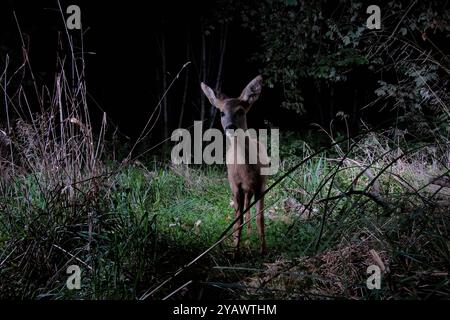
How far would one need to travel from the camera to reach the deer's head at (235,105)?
4309mm

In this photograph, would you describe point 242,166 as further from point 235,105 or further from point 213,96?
point 213,96

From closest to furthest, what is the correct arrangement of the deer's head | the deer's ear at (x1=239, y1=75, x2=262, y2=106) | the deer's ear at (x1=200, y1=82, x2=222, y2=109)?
the deer's head → the deer's ear at (x1=239, y1=75, x2=262, y2=106) → the deer's ear at (x1=200, y1=82, x2=222, y2=109)

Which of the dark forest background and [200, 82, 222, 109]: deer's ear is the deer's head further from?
the dark forest background

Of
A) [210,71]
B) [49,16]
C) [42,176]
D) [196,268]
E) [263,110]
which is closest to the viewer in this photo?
[196,268]

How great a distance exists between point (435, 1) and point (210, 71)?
5359mm

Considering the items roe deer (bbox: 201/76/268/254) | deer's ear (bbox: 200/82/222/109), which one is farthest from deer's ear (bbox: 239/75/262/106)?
deer's ear (bbox: 200/82/222/109)

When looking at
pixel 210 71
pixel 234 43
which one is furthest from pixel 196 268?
pixel 234 43

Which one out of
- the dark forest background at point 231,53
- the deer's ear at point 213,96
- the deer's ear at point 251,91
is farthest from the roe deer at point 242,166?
the dark forest background at point 231,53

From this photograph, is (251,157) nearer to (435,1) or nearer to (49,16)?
(435,1)

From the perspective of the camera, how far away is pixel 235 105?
4410mm

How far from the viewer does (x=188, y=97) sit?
1112 cm

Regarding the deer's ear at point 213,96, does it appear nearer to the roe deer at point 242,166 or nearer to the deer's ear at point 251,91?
the roe deer at point 242,166

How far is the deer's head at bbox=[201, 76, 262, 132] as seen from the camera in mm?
4309
